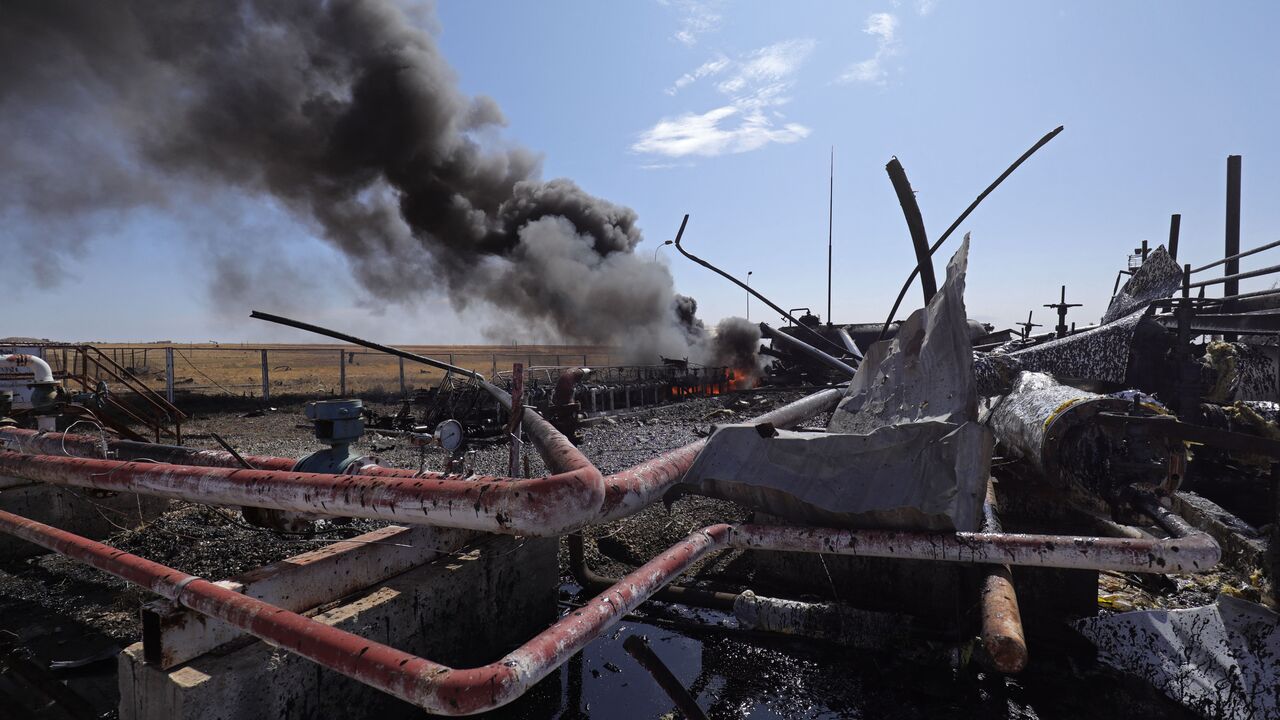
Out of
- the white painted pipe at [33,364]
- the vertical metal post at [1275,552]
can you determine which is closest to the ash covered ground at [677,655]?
the vertical metal post at [1275,552]

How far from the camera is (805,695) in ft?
11.0

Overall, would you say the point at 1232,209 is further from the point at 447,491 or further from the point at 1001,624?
the point at 447,491

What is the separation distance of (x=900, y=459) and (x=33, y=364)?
33.6 feet

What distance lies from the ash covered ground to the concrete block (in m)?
0.52

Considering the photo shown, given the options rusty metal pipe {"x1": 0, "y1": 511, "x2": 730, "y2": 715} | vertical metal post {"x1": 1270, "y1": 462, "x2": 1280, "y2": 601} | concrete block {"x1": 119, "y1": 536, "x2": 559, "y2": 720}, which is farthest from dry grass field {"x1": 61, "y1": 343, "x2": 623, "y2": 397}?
vertical metal post {"x1": 1270, "y1": 462, "x2": 1280, "y2": 601}

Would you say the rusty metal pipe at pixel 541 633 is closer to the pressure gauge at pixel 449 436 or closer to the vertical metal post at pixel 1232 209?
the pressure gauge at pixel 449 436

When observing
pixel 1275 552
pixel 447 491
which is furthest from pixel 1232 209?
pixel 447 491

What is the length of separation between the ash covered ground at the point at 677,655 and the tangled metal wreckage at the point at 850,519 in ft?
0.60

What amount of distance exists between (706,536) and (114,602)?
Result: 15.3 ft

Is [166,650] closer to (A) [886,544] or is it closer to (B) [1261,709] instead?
(A) [886,544]

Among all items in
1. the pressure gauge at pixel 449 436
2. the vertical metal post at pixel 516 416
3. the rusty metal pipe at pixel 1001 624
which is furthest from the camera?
the vertical metal post at pixel 516 416

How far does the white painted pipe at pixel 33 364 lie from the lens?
297 inches

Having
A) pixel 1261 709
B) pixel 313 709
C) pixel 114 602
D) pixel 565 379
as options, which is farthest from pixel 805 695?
pixel 565 379

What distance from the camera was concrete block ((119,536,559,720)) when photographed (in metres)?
2.56
